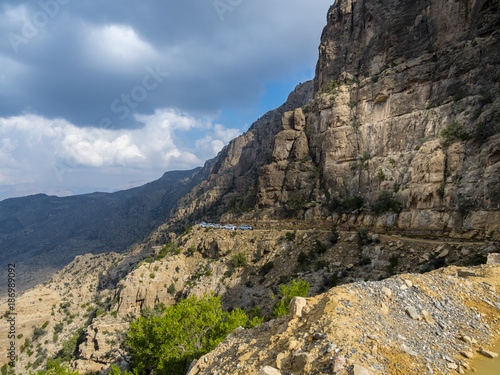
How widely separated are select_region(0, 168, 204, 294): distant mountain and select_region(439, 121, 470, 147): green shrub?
112005 millimetres

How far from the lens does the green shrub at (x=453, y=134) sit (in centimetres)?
2947

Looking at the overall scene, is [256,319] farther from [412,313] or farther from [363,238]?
[363,238]

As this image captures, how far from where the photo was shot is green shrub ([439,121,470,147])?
29469mm

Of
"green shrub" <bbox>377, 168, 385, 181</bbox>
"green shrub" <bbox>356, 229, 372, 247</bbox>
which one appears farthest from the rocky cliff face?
"green shrub" <bbox>377, 168, 385, 181</bbox>

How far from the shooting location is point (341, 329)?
6.98 meters

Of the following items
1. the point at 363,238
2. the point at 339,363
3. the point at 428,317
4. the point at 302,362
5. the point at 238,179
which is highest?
the point at 238,179

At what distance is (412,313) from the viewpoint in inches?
349

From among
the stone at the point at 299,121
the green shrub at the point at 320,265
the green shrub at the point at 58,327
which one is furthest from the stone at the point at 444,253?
the green shrub at the point at 58,327

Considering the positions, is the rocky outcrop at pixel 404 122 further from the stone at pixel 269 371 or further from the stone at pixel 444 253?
the stone at pixel 269 371

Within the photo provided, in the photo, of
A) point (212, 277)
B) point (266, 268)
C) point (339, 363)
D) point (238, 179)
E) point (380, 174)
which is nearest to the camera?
point (339, 363)

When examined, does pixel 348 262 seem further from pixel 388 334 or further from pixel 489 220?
pixel 388 334

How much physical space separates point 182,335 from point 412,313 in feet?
37.8

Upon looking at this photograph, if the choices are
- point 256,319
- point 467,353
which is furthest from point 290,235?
point 467,353

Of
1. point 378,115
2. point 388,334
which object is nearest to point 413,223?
point 378,115
